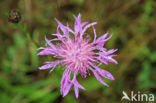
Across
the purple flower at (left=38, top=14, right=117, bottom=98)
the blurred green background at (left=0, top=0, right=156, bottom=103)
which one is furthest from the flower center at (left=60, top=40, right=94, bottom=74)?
the blurred green background at (left=0, top=0, right=156, bottom=103)

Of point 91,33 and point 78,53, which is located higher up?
point 91,33

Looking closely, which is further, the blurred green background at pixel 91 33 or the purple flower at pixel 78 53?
the blurred green background at pixel 91 33

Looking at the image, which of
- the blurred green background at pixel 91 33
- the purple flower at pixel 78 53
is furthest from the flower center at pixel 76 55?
the blurred green background at pixel 91 33

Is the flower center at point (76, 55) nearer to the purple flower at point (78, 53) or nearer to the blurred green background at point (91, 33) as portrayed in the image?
the purple flower at point (78, 53)

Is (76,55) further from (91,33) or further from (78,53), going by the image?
(91,33)

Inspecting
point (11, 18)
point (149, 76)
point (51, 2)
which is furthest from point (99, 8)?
point (11, 18)

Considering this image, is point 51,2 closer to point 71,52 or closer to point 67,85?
point 71,52

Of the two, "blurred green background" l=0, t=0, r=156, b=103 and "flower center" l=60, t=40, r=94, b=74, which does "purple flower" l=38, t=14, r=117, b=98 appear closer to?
"flower center" l=60, t=40, r=94, b=74

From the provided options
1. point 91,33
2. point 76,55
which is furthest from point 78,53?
point 91,33
